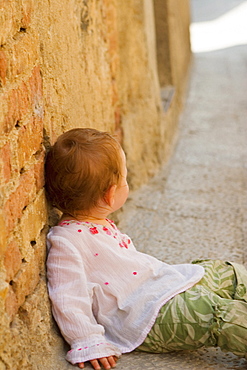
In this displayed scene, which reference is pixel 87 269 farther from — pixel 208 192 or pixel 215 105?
pixel 215 105

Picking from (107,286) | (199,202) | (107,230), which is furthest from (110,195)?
(199,202)

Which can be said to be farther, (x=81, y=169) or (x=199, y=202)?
(x=199, y=202)

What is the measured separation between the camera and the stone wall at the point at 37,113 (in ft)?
5.05

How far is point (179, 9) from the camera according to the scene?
18.7 feet

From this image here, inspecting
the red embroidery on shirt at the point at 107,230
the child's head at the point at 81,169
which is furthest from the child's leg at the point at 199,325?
the child's head at the point at 81,169

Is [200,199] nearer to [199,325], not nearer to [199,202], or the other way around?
[199,202]

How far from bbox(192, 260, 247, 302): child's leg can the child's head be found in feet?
1.43

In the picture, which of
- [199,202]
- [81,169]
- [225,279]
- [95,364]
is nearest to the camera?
[95,364]

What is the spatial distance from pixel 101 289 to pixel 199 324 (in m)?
0.30

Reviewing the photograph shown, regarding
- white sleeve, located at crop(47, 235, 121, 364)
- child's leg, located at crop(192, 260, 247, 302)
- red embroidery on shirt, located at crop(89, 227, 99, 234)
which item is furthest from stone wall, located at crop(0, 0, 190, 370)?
child's leg, located at crop(192, 260, 247, 302)

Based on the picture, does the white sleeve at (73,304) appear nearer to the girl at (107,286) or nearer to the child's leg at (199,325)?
the girl at (107,286)

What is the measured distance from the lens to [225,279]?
6.75 feet

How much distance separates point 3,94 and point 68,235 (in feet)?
1.70

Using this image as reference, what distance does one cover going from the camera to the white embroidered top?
5.75 feet
